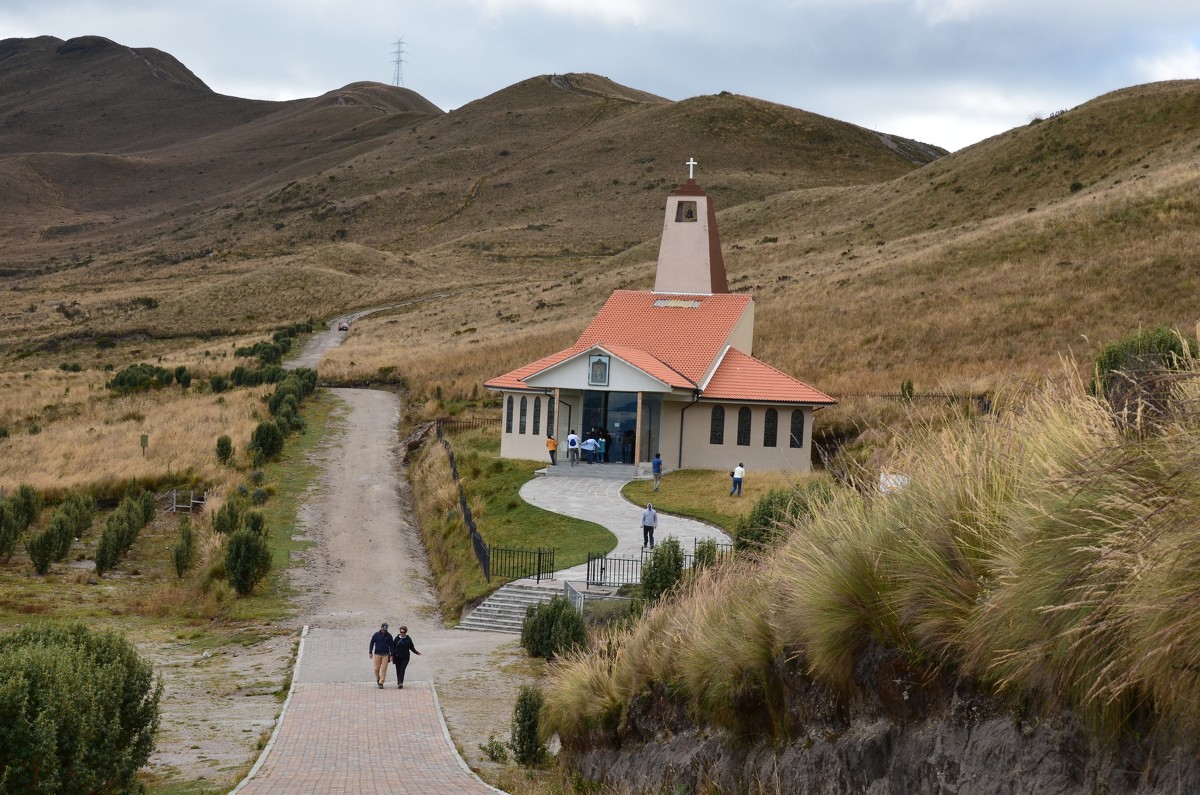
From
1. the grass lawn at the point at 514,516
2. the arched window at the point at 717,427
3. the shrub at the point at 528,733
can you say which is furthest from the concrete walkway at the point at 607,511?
the shrub at the point at 528,733

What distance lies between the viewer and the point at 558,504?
31.9 m

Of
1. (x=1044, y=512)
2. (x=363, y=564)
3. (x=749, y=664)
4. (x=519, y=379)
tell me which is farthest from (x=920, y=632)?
(x=519, y=379)

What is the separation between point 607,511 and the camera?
103 ft

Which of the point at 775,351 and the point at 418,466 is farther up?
the point at 775,351

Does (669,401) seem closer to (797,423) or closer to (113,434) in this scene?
(797,423)

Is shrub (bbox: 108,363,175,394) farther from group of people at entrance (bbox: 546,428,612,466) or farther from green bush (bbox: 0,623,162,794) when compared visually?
green bush (bbox: 0,623,162,794)

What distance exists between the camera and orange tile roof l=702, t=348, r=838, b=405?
3734 centimetres

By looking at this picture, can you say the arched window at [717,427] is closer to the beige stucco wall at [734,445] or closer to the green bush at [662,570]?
the beige stucco wall at [734,445]

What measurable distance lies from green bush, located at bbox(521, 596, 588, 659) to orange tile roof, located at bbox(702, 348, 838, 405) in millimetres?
18058

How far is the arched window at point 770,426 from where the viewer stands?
1486 inches

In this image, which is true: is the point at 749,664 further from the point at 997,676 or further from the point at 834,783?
the point at 997,676

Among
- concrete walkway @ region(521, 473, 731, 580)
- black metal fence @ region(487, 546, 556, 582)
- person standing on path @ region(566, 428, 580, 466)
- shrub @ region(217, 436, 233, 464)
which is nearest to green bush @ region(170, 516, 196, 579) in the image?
black metal fence @ region(487, 546, 556, 582)

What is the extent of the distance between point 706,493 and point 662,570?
47.5 ft

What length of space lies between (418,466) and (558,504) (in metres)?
8.66
